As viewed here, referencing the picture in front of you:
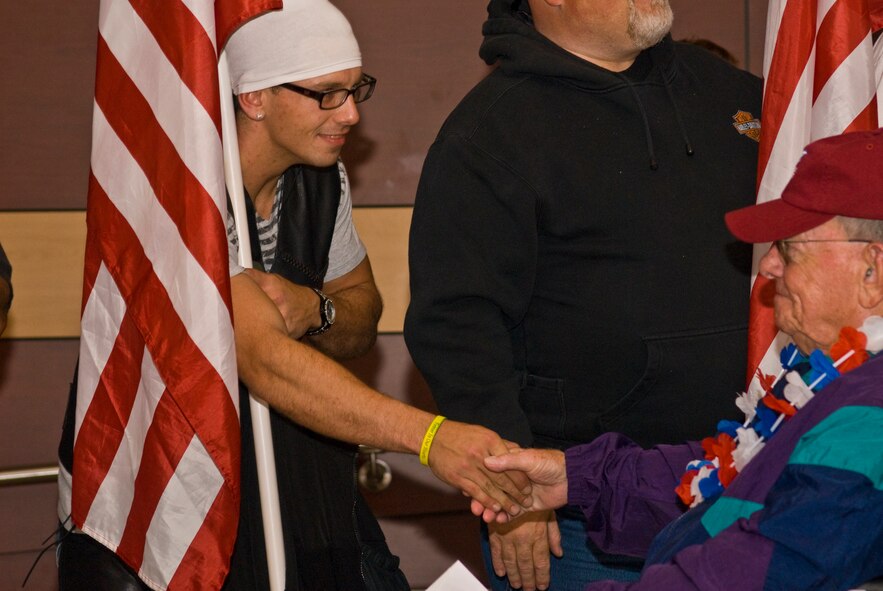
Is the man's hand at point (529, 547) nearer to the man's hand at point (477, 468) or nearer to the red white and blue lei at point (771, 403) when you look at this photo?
the man's hand at point (477, 468)

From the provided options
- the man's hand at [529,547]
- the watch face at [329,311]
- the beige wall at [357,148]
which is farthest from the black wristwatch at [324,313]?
the beige wall at [357,148]

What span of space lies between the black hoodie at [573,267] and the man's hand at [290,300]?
251 millimetres

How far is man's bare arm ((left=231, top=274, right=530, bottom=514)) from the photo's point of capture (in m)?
2.39

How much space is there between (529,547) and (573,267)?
623mm

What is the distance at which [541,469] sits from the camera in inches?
91.1

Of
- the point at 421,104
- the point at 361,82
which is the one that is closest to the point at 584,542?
the point at 361,82

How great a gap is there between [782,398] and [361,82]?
1.33 m

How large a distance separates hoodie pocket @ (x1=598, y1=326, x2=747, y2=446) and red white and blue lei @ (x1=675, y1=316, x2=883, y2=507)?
1.30ft

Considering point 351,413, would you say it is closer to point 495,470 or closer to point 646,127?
point 495,470

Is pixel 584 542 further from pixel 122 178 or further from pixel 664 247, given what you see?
pixel 122 178

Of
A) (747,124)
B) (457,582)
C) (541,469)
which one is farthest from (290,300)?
(747,124)

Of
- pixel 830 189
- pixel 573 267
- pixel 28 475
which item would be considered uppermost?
pixel 830 189

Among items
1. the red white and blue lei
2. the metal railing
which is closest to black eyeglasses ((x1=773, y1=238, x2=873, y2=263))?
the red white and blue lei

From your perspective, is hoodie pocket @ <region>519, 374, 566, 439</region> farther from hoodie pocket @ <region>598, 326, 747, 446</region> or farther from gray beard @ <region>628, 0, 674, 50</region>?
gray beard @ <region>628, 0, 674, 50</region>
